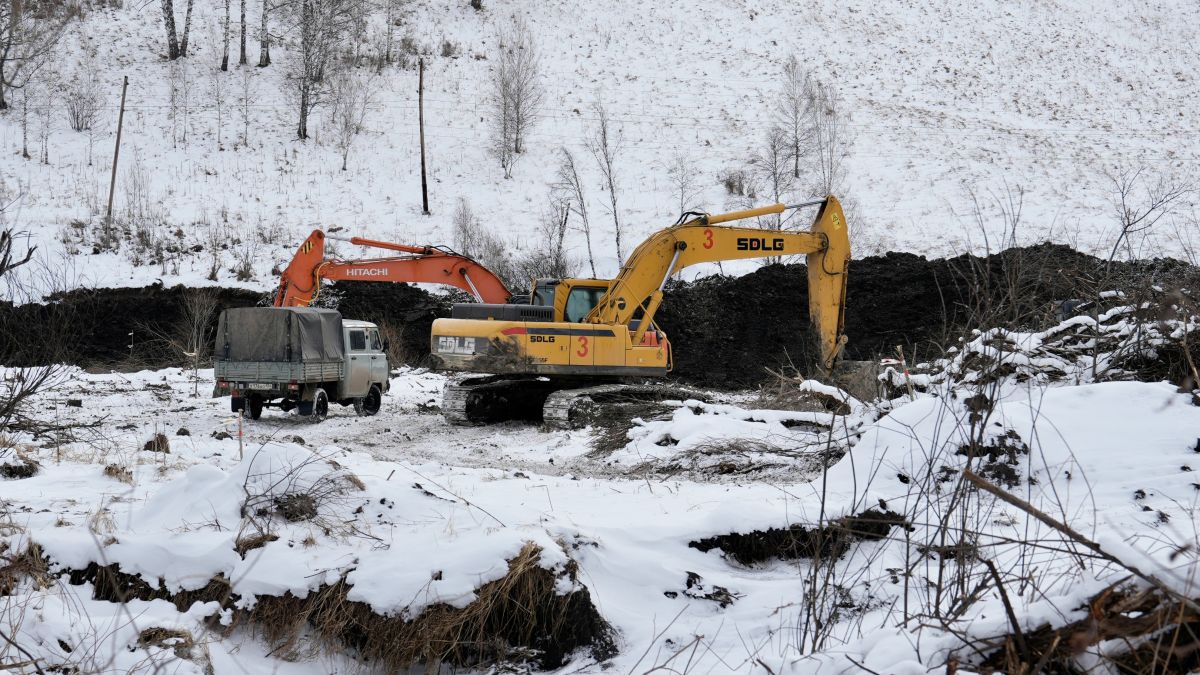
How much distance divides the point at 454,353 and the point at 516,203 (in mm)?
20307

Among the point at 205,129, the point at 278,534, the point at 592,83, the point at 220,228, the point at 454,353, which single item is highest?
the point at 592,83

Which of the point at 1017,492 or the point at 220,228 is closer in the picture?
the point at 1017,492

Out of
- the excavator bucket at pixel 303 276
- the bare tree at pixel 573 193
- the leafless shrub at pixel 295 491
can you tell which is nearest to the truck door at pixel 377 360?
the excavator bucket at pixel 303 276

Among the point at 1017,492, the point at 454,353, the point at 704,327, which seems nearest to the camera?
the point at 1017,492

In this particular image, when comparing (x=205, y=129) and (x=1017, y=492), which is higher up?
(x=205, y=129)

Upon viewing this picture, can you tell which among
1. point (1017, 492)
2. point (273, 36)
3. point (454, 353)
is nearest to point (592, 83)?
point (273, 36)

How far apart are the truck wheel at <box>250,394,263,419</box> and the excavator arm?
533 centimetres

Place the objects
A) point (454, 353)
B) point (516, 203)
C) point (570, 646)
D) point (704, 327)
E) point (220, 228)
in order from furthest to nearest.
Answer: point (516, 203) < point (220, 228) < point (704, 327) < point (454, 353) < point (570, 646)

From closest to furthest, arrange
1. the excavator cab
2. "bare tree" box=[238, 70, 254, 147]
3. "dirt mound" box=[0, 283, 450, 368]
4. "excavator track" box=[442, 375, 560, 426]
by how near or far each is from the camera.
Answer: "excavator track" box=[442, 375, 560, 426] < the excavator cab < "dirt mound" box=[0, 283, 450, 368] < "bare tree" box=[238, 70, 254, 147]

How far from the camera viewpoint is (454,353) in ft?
43.4

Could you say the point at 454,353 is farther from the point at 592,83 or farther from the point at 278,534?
the point at 592,83

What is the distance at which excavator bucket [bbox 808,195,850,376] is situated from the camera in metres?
14.3

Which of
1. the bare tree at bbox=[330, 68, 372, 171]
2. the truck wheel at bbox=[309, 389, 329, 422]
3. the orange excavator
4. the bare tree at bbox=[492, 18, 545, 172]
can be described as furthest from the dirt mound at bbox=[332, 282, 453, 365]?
the bare tree at bbox=[492, 18, 545, 172]

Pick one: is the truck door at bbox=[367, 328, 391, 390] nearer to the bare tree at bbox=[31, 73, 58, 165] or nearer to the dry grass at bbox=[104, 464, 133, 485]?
the dry grass at bbox=[104, 464, 133, 485]
